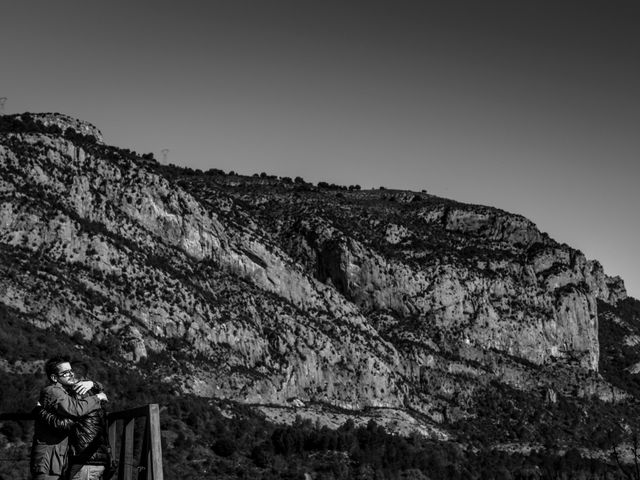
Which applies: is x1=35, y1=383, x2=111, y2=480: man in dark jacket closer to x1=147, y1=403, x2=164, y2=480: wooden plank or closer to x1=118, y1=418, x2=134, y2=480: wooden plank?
x1=118, y1=418, x2=134, y2=480: wooden plank

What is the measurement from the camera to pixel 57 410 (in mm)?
9047

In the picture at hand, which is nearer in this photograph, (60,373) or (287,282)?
(60,373)

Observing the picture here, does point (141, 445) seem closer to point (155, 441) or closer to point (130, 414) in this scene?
point (130, 414)

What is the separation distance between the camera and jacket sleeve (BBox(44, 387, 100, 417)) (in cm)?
897

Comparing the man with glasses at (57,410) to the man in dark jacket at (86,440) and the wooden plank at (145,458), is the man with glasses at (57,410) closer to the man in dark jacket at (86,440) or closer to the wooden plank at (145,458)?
the man in dark jacket at (86,440)

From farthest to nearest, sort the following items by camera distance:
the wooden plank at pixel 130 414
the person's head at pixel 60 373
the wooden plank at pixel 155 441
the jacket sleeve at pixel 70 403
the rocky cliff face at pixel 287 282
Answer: the rocky cliff face at pixel 287 282 < the person's head at pixel 60 373 < the jacket sleeve at pixel 70 403 < the wooden plank at pixel 130 414 < the wooden plank at pixel 155 441

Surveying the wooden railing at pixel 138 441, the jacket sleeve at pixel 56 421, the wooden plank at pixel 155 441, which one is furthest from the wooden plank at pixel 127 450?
the wooden plank at pixel 155 441

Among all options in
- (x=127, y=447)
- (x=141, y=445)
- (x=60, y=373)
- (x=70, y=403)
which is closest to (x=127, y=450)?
(x=127, y=447)

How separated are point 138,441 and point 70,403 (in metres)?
0.90

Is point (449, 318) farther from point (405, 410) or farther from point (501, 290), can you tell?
point (405, 410)

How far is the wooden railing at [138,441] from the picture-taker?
8.14 meters

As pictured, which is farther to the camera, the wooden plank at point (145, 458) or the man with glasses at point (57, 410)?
the man with glasses at point (57, 410)

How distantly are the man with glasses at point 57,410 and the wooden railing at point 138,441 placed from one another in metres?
0.32

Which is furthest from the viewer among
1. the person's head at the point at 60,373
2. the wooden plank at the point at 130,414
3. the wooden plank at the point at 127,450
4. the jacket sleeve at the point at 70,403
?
the wooden plank at the point at 127,450
